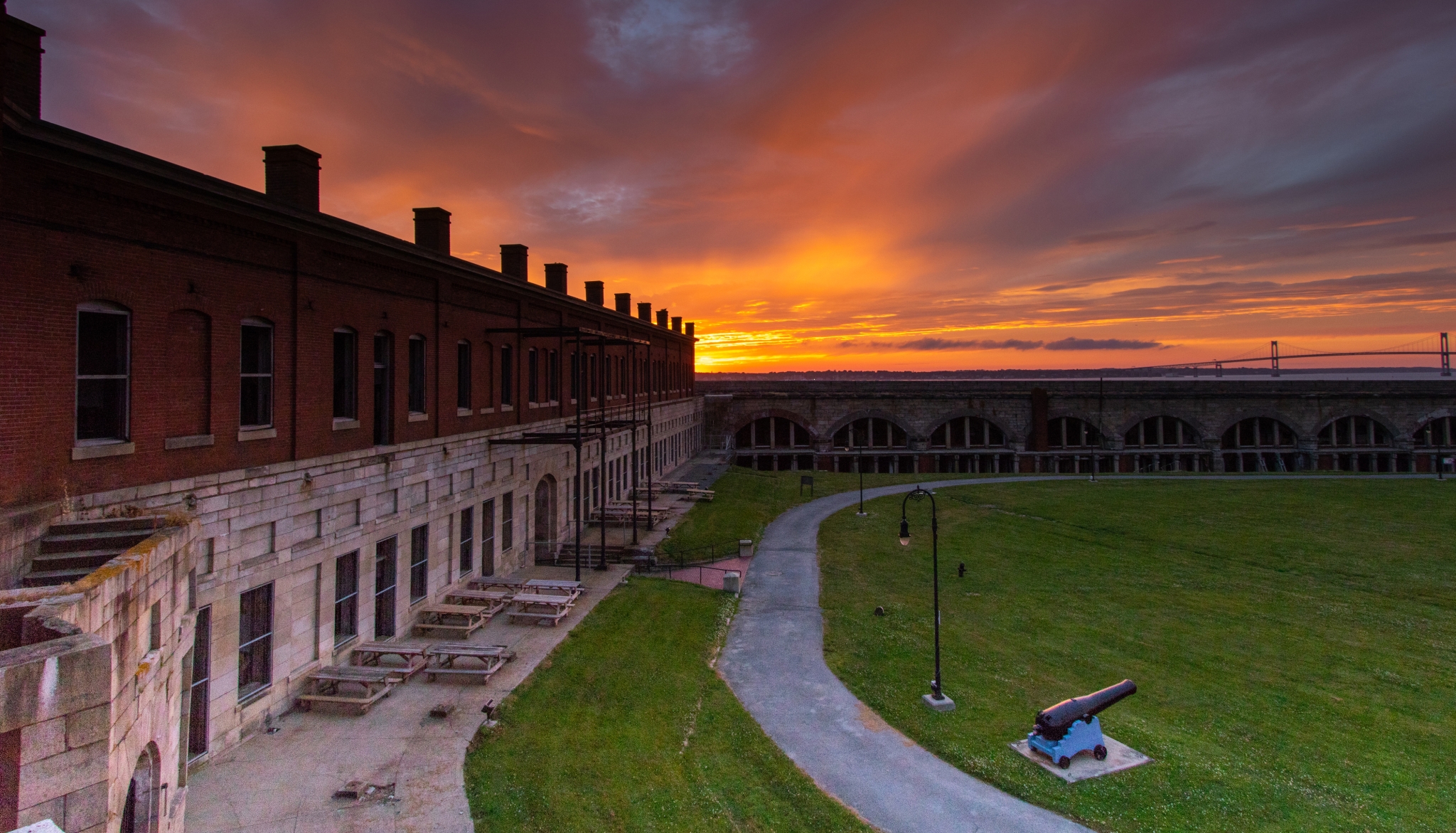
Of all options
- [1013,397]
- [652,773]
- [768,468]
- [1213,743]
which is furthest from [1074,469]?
[652,773]

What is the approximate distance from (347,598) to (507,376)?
36.0 ft

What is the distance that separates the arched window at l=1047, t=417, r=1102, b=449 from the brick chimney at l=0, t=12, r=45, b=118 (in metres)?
63.5

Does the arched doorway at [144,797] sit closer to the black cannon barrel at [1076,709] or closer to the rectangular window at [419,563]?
the rectangular window at [419,563]

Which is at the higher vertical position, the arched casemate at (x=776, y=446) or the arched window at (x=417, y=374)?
the arched window at (x=417, y=374)

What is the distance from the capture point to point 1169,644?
21734 millimetres

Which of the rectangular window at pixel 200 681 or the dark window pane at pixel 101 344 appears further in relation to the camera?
the rectangular window at pixel 200 681

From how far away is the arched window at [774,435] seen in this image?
62.1 meters

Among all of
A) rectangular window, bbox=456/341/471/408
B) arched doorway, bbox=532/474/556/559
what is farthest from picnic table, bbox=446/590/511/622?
arched doorway, bbox=532/474/556/559

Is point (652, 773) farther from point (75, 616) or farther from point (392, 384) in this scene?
point (392, 384)

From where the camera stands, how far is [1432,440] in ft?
206

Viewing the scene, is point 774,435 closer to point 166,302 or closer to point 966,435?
point 966,435

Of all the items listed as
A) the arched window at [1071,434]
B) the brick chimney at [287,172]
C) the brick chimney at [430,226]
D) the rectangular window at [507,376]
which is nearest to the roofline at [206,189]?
the brick chimney at [287,172]

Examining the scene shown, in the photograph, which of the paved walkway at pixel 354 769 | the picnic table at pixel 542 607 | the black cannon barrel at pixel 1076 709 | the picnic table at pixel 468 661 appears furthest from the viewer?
the picnic table at pixel 542 607

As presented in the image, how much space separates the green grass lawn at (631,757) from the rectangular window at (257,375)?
7.89 m
